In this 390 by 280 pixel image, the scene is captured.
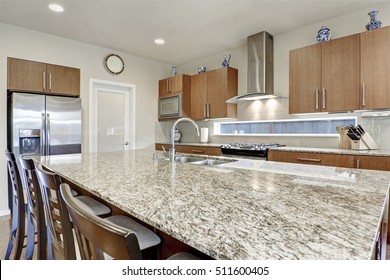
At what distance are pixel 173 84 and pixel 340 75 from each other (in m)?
2.70

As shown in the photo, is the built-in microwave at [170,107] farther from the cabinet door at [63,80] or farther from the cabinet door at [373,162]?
the cabinet door at [373,162]

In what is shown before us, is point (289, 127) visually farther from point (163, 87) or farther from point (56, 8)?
point (56, 8)

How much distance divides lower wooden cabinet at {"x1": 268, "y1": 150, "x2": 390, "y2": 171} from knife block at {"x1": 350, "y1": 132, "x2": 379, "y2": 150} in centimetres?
31

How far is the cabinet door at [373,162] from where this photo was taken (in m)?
2.06

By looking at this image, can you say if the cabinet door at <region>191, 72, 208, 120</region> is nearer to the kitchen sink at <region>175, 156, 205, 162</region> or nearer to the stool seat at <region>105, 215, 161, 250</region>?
the kitchen sink at <region>175, 156, 205, 162</region>

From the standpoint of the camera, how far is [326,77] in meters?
2.64

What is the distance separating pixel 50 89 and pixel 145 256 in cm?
316

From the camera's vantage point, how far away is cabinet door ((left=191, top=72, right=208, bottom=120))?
4.01m

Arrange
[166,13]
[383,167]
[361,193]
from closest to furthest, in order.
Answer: [361,193], [383,167], [166,13]

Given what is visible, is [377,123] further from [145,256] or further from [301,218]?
[145,256]

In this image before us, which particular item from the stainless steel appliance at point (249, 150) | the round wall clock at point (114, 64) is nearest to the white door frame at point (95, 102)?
the round wall clock at point (114, 64)

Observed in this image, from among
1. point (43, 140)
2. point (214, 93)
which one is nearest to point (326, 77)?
point (214, 93)
